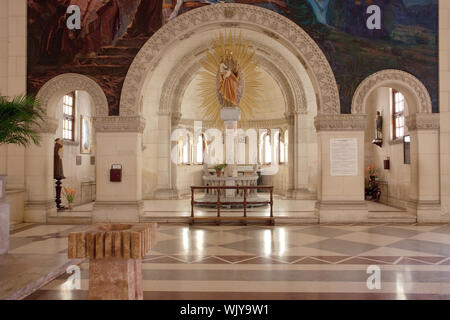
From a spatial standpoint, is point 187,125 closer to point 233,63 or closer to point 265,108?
point 265,108

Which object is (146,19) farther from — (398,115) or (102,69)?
(398,115)

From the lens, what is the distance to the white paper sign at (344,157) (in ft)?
37.7

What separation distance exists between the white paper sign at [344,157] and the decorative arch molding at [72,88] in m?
6.74

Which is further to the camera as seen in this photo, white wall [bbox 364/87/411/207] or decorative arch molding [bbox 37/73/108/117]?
white wall [bbox 364/87/411/207]

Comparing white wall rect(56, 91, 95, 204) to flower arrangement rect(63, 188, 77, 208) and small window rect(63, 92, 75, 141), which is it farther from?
flower arrangement rect(63, 188, 77, 208)

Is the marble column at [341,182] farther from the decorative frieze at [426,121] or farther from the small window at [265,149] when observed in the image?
the small window at [265,149]

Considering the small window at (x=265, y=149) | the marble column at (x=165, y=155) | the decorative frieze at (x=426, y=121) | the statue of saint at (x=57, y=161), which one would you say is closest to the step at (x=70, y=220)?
the statue of saint at (x=57, y=161)

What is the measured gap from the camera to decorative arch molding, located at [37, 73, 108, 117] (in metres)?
11.6

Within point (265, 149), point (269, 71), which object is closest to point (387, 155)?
point (269, 71)

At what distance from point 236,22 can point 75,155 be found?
8.23 metres

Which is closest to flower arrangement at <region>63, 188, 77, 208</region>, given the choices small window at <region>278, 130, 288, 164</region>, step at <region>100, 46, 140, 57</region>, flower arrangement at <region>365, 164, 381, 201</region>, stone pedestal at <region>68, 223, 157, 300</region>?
step at <region>100, 46, 140, 57</region>

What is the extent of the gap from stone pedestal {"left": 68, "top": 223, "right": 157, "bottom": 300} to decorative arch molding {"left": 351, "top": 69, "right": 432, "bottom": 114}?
8818 mm
